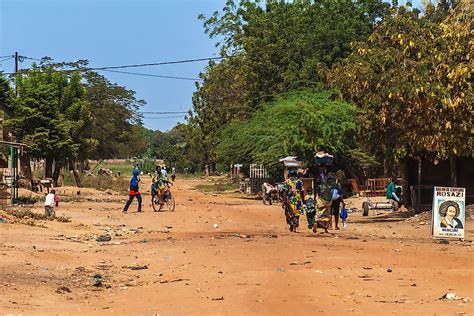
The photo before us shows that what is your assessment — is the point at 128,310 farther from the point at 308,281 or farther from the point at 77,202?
the point at 77,202

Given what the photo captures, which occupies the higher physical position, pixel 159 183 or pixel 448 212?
pixel 159 183

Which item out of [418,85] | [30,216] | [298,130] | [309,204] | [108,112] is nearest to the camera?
[309,204]

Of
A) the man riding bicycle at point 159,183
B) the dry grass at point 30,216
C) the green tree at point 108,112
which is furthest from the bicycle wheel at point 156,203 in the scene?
the green tree at point 108,112

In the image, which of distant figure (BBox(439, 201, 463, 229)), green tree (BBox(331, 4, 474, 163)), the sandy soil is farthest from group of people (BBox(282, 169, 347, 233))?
green tree (BBox(331, 4, 474, 163))

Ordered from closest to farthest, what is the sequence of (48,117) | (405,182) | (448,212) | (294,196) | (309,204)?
(448,212) → (309,204) → (294,196) → (405,182) → (48,117)

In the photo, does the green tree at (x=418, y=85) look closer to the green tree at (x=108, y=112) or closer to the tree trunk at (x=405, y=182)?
the tree trunk at (x=405, y=182)

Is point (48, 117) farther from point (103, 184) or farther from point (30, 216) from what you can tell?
point (30, 216)

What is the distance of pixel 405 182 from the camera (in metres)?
30.8

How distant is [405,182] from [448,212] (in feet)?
38.2

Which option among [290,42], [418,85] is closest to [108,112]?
[290,42]

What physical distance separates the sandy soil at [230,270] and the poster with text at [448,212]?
1.31 ft

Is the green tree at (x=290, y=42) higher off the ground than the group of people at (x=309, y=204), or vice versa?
the green tree at (x=290, y=42)

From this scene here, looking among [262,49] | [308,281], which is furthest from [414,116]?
[262,49]

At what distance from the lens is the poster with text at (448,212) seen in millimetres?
19188
